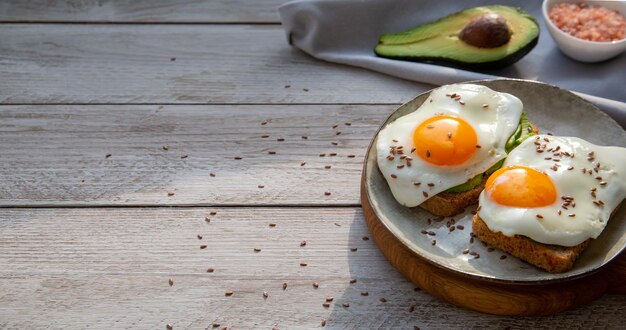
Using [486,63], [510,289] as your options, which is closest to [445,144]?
[510,289]

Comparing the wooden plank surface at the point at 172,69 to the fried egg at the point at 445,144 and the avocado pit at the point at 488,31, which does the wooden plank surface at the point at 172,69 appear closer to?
the avocado pit at the point at 488,31

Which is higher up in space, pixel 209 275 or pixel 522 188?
pixel 522 188

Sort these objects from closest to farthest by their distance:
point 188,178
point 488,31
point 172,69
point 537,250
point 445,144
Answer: point 537,250, point 445,144, point 188,178, point 488,31, point 172,69

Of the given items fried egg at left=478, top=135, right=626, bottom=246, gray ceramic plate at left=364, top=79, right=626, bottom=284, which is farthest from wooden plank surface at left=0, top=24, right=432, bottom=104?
fried egg at left=478, top=135, right=626, bottom=246

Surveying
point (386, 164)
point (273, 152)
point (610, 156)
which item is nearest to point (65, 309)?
point (273, 152)

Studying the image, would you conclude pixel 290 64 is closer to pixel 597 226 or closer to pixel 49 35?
pixel 49 35

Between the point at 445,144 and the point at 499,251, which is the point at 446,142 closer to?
the point at 445,144
